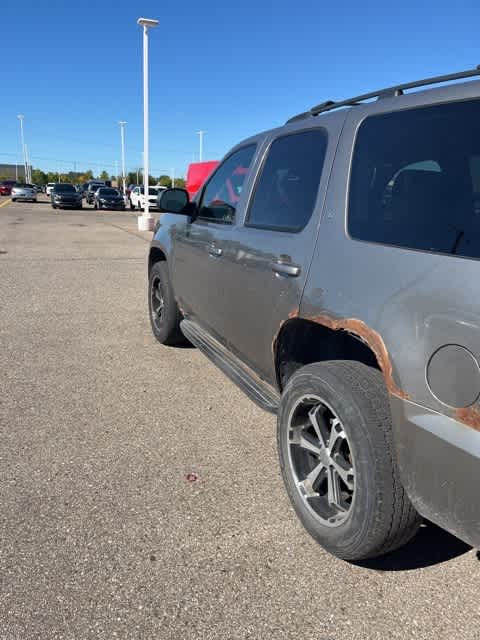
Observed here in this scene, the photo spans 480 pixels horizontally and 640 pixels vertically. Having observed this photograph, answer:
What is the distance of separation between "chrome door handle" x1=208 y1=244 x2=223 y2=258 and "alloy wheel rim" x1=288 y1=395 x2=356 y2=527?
4.43 ft

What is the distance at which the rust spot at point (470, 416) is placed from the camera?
5.06 feet

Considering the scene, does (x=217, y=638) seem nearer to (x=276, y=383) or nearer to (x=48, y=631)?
(x=48, y=631)

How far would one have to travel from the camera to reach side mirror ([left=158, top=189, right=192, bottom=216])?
4.08m

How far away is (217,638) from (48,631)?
1.99 ft

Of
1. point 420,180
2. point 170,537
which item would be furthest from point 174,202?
point 170,537

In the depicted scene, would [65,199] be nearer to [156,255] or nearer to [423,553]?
[156,255]

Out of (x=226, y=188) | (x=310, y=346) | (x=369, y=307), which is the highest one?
(x=226, y=188)

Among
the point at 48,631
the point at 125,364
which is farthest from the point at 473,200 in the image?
the point at 125,364

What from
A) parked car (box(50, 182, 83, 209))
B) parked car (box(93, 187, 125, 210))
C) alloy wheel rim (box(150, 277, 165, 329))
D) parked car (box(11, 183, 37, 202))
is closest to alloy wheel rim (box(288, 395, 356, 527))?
alloy wheel rim (box(150, 277, 165, 329))

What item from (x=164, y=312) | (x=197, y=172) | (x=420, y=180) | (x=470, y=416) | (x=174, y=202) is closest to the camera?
(x=470, y=416)

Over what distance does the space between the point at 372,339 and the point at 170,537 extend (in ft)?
4.29

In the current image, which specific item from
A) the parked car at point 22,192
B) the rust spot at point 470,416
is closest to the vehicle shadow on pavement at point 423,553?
the rust spot at point 470,416

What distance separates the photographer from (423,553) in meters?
2.32

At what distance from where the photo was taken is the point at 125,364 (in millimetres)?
4684
